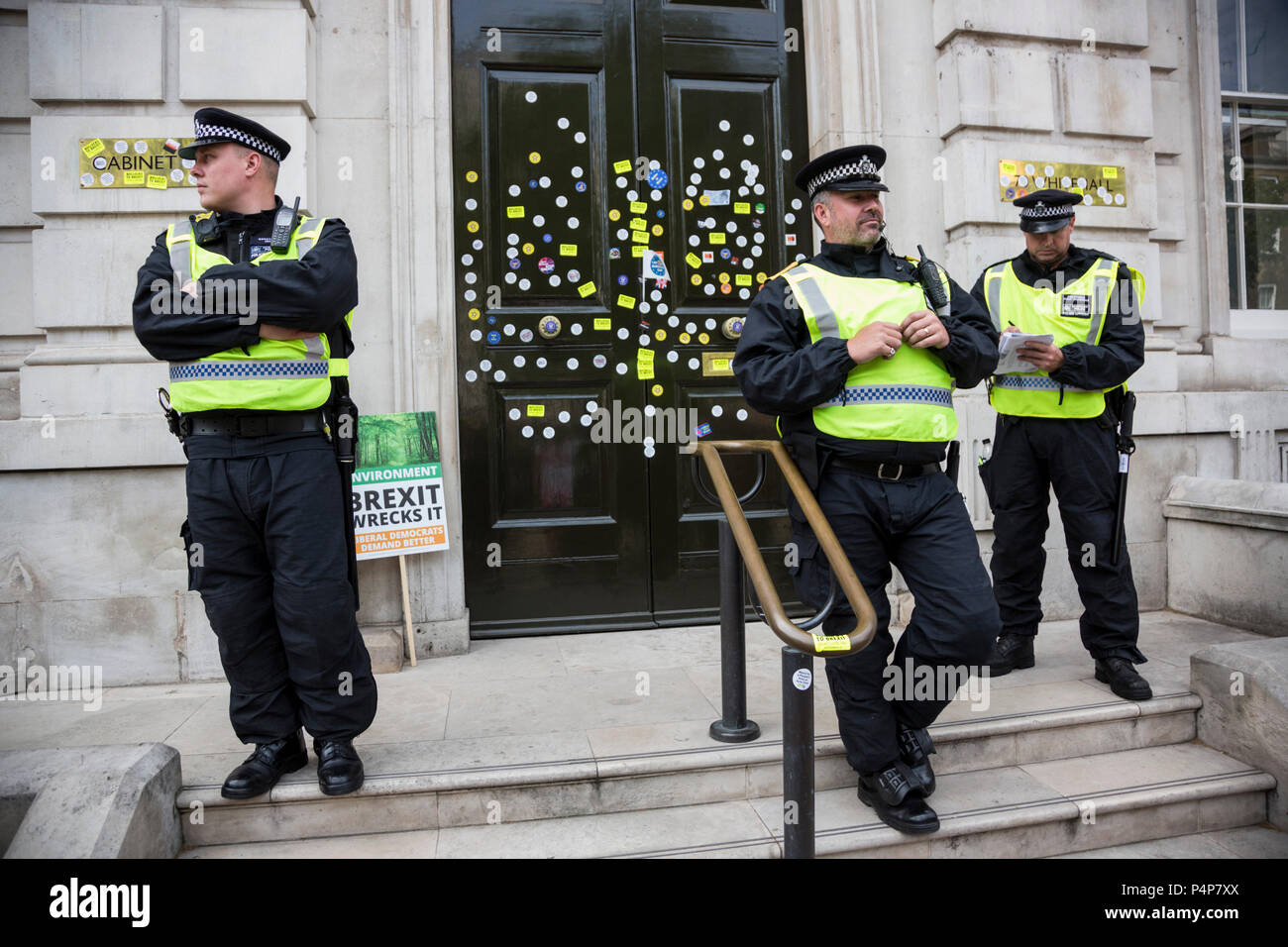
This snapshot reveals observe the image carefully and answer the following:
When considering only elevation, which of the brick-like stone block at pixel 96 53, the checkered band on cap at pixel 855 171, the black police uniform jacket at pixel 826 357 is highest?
the brick-like stone block at pixel 96 53

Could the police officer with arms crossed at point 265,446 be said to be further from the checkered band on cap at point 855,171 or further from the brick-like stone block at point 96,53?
the brick-like stone block at point 96,53

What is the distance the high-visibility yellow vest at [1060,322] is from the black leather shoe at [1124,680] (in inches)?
43.8

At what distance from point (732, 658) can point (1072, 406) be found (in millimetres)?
1955

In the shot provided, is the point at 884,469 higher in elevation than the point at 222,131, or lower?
lower

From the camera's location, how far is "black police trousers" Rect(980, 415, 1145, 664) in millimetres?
3844

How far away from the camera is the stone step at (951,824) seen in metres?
2.85

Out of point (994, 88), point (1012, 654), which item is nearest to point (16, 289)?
point (1012, 654)

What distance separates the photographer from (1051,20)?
5117 mm

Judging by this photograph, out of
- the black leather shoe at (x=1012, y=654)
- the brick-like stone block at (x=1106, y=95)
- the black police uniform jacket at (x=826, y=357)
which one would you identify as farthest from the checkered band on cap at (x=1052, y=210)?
the black leather shoe at (x=1012, y=654)

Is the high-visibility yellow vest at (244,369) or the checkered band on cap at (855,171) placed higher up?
the checkered band on cap at (855,171)

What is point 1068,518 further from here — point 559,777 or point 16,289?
point 16,289

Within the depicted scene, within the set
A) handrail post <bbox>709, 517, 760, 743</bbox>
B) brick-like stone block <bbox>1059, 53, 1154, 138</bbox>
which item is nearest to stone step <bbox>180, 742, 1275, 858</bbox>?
handrail post <bbox>709, 517, 760, 743</bbox>
